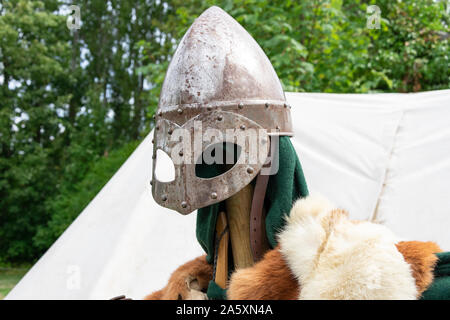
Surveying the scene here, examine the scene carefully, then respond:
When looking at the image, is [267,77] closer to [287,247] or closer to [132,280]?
[287,247]

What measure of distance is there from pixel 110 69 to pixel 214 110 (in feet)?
26.3

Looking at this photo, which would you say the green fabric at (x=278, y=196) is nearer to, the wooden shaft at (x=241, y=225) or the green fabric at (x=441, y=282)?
the wooden shaft at (x=241, y=225)

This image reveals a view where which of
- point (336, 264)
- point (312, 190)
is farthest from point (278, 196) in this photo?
point (312, 190)

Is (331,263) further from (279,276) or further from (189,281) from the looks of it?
(189,281)

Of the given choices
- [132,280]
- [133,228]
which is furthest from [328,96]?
[132,280]

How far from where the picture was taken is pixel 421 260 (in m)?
0.82

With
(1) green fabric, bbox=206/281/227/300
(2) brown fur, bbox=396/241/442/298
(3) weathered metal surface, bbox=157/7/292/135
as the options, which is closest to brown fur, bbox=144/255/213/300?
(1) green fabric, bbox=206/281/227/300

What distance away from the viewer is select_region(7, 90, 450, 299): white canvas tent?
6.90 feet

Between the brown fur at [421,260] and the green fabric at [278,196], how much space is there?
0.25 metres

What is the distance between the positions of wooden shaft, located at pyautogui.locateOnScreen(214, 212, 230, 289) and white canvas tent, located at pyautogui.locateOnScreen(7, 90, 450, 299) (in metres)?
1.13

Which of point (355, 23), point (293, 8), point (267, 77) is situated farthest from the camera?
point (355, 23)
